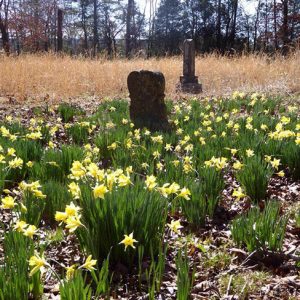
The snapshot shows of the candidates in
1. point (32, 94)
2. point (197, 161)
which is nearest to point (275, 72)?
point (32, 94)

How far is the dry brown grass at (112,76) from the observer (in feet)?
32.3

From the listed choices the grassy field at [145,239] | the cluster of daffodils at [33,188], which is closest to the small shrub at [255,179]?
the grassy field at [145,239]

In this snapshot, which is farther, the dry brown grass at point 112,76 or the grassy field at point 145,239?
the dry brown grass at point 112,76

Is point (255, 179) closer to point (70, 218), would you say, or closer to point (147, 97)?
point (70, 218)

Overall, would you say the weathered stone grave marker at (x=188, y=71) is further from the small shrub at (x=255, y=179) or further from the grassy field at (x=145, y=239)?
the small shrub at (x=255, y=179)

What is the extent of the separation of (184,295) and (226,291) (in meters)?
0.43

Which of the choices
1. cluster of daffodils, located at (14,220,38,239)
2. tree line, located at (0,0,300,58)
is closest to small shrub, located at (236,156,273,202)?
cluster of daffodils, located at (14,220,38,239)

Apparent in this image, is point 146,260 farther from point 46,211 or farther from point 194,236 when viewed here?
point 46,211

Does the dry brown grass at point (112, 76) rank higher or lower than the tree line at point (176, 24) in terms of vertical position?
lower

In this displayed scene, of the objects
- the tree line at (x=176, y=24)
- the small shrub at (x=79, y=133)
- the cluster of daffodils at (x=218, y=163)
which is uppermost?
the tree line at (x=176, y=24)

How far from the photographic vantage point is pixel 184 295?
57.6 inches

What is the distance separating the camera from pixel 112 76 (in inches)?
443

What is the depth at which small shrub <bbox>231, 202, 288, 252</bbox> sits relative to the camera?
2000 millimetres

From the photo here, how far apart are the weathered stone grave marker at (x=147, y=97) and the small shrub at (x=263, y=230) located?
4.10 m
